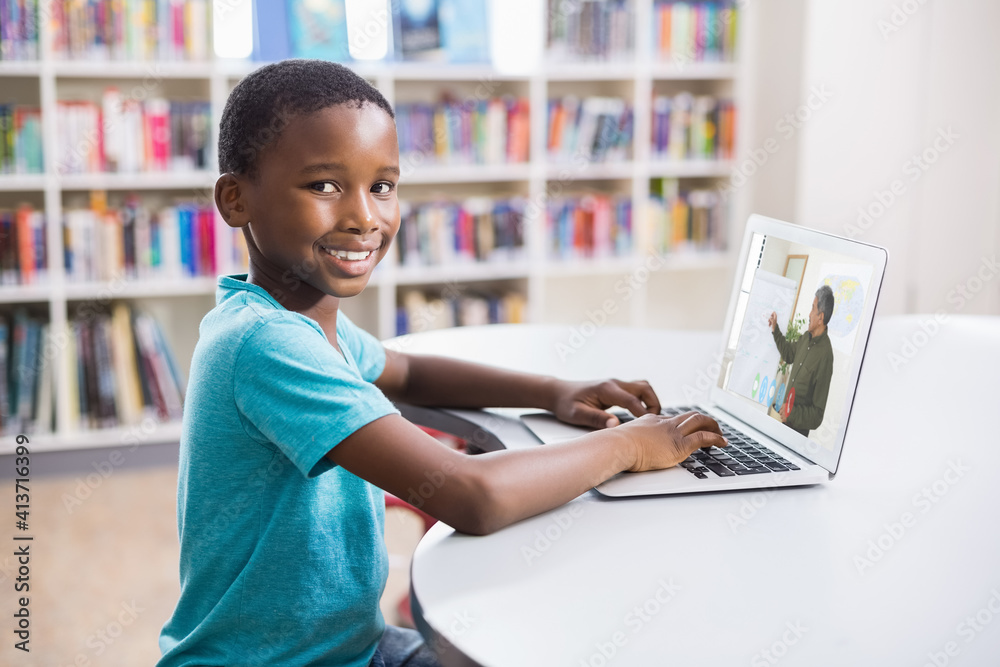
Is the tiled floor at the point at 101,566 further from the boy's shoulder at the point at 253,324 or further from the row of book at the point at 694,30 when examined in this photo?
the row of book at the point at 694,30

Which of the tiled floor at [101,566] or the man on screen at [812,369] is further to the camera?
the tiled floor at [101,566]

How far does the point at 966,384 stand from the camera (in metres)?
1.32

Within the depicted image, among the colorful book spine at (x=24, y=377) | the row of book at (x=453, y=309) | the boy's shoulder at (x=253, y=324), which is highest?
the boy's shoulder at (x=253, y=324)

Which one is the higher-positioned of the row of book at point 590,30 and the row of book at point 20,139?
the row of book at point 590,30

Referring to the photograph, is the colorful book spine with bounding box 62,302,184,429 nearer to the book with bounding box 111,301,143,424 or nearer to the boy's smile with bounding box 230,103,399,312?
the book with bounding box 111,301,143,424

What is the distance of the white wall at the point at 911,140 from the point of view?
10.9 feet

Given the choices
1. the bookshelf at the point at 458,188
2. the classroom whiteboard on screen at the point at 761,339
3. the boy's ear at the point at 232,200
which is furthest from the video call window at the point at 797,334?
the bookshelf at the point at 458,188

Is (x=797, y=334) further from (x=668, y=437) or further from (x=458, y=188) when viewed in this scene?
(x=458, y=188)

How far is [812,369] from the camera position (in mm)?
1031

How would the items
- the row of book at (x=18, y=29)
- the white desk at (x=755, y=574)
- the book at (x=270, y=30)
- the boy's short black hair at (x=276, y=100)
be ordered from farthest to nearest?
the book at (x=270, y=30), the row of book at (x=18, y=29), the boy's short black hair at (x=276, y=100), the white desk at (x=755, y=574)

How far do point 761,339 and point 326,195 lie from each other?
0.56 m

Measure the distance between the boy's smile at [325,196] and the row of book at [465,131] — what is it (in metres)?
2.27

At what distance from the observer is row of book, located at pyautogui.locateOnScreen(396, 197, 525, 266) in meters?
3.29

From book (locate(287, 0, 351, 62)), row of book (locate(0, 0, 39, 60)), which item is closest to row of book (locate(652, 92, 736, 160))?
book (locate(287, 0, 351, 62))
